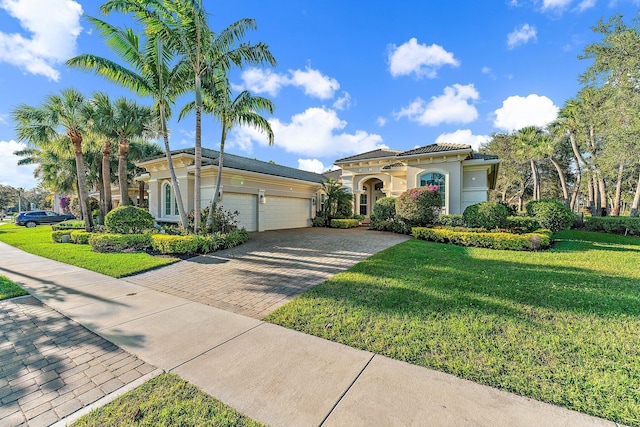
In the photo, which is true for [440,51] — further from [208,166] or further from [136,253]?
[136,253]

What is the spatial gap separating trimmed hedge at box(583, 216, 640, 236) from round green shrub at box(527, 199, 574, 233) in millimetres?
7778

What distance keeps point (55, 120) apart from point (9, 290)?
1277 cm

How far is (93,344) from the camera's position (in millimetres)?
3451

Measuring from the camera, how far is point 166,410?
2.29 metres

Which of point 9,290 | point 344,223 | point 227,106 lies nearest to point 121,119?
point 227,106

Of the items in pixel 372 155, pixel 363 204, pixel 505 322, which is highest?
pixel 372 155

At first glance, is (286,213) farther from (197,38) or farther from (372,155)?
(197,38)

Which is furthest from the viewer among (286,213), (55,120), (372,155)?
(372,155)

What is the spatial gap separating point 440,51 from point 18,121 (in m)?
21.6

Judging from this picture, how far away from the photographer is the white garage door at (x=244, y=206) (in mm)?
14250

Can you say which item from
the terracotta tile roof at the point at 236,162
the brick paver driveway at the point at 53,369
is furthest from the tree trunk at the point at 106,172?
the brick paver driveway at the point at 53,369

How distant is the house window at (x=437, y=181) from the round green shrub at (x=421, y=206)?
6.59 ft

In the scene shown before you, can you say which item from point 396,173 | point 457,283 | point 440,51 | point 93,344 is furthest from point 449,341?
point 396,173

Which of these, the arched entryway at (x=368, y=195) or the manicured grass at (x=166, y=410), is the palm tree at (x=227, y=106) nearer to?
the manicured grass at (x=166, y=410)
